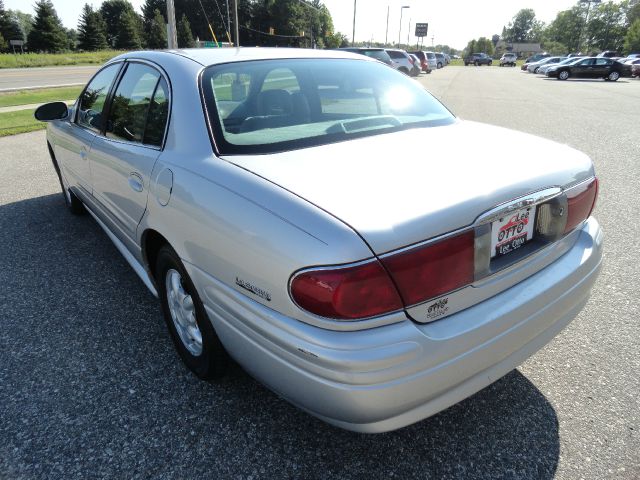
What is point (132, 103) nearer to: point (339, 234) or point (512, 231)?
point (339, 234)

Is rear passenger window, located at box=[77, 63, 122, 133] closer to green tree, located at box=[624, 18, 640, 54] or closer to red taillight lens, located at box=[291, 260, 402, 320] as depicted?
red taillight lens, located at box=[291, 260, 402, 320]

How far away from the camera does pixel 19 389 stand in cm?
241

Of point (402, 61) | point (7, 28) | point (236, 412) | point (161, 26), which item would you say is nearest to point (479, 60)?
point (161, 26)

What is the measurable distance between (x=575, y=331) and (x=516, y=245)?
4.34 feet

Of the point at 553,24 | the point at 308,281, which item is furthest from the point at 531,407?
the point at 553,24

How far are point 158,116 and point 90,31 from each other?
3127 inches

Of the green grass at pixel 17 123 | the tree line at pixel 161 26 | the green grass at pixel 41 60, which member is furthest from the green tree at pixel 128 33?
the green grass at pixel 17 123

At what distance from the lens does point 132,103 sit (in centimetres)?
289

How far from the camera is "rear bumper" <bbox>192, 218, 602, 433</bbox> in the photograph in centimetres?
152

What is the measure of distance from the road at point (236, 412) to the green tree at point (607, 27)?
109 metres

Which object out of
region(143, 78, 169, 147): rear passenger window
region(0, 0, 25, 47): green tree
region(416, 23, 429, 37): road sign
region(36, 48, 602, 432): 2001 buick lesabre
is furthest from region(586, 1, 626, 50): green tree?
region(143, 78, 169, 147): rear passenger window

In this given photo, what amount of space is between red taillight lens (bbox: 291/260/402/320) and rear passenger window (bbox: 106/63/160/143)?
1578mm

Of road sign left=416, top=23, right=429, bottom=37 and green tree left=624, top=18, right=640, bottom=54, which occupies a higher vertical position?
road sign left=416, top=23, right=429, bottom=37

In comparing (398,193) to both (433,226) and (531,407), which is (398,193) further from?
(531,407)
